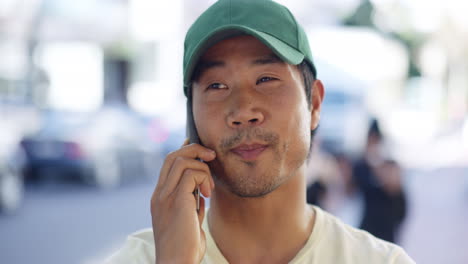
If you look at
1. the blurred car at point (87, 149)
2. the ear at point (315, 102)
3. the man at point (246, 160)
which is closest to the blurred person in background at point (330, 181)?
the ear at point (315, 102)

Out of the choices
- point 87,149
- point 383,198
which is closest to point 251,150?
point 383,198

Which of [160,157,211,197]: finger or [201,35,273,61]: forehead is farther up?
[201,35,273,61]: forehead

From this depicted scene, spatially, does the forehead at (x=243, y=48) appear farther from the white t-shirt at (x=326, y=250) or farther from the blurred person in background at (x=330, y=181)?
the blurred person in background at (x=330, y=181)

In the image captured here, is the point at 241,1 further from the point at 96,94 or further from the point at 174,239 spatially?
the point at 96,94

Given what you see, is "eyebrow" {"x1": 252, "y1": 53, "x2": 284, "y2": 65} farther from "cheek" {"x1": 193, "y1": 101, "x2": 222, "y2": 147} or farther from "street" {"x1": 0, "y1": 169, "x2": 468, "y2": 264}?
"street" {"x1": 0, "y1": 169, "x2": 468, "y2": 264}

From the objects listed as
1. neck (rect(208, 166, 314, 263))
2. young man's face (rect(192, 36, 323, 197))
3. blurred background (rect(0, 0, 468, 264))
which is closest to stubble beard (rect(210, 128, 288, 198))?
young man's face (rect(192, 36, 323, 197))

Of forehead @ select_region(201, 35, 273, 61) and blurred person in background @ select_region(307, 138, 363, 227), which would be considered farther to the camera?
blurred person in background @ select_region(307, 138, 363, 227)

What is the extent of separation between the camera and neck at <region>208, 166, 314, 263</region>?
6.17 feet

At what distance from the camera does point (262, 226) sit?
1.91m

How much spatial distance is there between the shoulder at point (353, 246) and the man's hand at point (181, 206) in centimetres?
47

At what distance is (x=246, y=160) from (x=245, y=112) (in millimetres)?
168

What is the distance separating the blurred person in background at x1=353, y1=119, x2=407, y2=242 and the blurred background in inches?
0.7

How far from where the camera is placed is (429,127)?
2230 centimetres

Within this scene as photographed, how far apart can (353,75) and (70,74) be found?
12641mm
